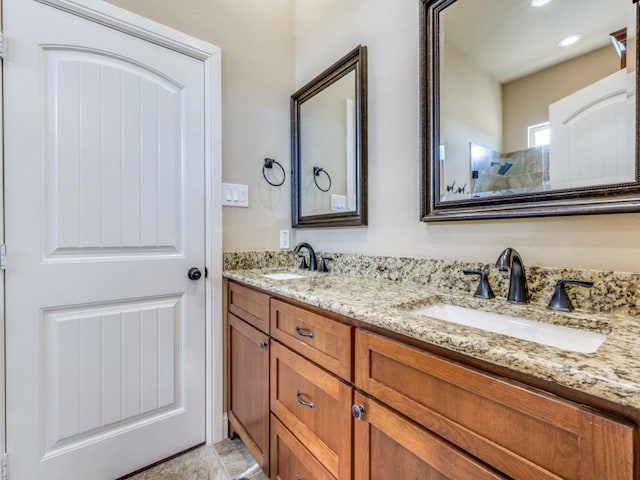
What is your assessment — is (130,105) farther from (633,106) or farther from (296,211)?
(633,106)

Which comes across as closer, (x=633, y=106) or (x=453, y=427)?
(x=453, y=427)

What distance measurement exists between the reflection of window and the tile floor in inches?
67.1

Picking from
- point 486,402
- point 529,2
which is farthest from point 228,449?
point 529,2

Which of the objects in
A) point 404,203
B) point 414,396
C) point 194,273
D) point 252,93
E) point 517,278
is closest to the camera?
point 414,396

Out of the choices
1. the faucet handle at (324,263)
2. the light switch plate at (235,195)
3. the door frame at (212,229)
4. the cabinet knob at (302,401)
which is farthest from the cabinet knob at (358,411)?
the light switch plate at (235,195)

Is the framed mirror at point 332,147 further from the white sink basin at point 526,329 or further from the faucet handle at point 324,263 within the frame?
the white sink basin at point 526,329

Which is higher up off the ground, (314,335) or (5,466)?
(314,335)

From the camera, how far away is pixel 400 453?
726 mm

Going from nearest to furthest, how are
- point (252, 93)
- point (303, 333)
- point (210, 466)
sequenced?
1. point (303, 333)
2. point (210, 466)
3. point (252, 93)

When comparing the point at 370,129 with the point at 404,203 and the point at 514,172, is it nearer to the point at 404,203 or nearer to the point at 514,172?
the point at 404,203

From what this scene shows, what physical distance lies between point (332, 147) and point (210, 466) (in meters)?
1.69

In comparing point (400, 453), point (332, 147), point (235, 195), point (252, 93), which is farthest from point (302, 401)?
point (252, 93)

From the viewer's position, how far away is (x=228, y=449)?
62.3 inches

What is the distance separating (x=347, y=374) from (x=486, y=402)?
0.38 metres
